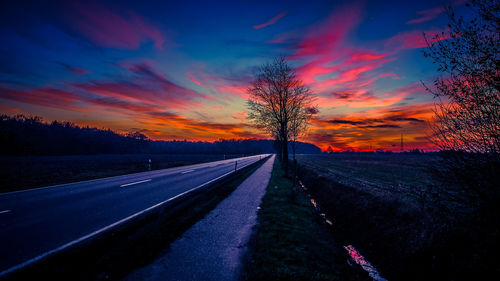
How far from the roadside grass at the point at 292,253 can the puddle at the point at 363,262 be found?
1.17 feet

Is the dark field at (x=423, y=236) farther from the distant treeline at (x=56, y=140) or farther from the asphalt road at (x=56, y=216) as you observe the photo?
the distant treeline at (x=56, y=140)

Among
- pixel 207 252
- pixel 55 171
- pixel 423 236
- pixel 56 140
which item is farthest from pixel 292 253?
pixel 56 140

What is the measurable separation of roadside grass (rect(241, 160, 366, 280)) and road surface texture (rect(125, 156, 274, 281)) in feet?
0.94

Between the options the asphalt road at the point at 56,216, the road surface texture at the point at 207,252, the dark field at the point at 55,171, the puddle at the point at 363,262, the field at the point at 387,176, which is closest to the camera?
the road surface texture at the point at 207,252

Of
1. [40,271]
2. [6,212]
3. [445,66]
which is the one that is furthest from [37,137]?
[445,66]

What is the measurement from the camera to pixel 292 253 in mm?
4516

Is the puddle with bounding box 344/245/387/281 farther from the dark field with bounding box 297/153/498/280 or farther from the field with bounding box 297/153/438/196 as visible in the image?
the field with bounding box 297/153/438/196

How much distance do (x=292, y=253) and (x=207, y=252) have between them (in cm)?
181

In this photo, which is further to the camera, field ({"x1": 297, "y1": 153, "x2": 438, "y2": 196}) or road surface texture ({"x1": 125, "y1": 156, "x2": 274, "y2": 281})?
field ({"x1": 297, "y1": 153, "x2": 438, "y2": 196})

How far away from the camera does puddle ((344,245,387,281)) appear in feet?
16.0

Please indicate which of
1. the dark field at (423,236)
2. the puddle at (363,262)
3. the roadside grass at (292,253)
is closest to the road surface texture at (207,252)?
the roadside grass at (292,253)

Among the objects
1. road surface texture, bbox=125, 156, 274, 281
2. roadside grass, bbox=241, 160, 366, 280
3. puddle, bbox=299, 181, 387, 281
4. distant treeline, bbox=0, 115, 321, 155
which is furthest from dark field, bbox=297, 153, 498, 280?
distant treeline, bbox=0, 115, 321, 155

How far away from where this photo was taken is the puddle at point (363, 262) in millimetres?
4879

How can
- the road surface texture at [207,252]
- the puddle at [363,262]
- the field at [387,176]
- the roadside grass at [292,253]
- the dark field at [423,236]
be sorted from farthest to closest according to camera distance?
the field at [387,176]
the puddle at [363,262]
the dark field at [423,236]
the roadside grass at [292,253]
the road surface texture at [207,252]
